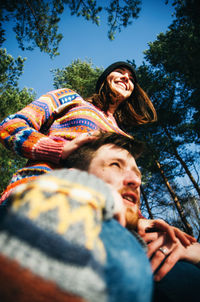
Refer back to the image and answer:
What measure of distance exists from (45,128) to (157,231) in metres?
1.41

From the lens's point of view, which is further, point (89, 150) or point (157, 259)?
point (89, 150)

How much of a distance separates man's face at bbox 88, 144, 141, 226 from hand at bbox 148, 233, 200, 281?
0.81 ft

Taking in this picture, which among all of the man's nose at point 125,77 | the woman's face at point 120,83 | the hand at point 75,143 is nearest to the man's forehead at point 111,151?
the hand at point 75,143

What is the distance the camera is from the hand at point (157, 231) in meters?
1.02

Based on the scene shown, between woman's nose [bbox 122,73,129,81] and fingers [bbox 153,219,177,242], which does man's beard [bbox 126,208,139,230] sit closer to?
fingers [bbox 153,219,177,242]

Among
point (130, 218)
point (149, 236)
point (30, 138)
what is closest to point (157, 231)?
point (149, 236)

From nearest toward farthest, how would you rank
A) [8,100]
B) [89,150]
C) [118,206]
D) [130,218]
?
[118,206] → [130,218] → [89,150] → [8,100]

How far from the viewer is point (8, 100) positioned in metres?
11.3

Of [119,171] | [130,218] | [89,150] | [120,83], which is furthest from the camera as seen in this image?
[120,83]

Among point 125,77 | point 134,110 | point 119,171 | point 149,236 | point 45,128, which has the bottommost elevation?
point 149,236

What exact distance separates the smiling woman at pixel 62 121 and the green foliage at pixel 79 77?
33.6 ft

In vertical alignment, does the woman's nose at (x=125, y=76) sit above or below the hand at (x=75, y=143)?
above

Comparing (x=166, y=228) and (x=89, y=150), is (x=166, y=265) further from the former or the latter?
(x=89, y=150)

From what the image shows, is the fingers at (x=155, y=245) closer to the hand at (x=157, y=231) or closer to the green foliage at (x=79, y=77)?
the hand at (x=157, y=231)
